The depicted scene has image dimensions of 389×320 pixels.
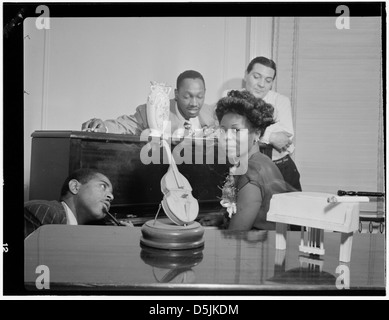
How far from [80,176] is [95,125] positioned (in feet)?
0.70

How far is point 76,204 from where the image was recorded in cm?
163

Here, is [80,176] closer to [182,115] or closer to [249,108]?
[182,115]

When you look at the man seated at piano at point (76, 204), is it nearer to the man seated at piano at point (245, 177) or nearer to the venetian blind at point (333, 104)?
the man seated at piano at point (245, 177)

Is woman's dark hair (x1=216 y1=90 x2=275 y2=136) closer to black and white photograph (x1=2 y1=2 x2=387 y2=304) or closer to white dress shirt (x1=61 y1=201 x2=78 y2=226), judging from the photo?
black and white photograph (x1=2 y1=2 x2=387 y2=304)

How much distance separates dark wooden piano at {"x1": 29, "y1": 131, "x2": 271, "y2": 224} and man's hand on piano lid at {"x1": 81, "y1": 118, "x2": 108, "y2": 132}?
4 centimetres

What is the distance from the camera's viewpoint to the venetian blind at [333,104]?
1.64 meters

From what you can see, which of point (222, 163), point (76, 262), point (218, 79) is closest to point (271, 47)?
point (218, 79)

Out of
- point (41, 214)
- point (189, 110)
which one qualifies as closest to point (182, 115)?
point (189, 110)

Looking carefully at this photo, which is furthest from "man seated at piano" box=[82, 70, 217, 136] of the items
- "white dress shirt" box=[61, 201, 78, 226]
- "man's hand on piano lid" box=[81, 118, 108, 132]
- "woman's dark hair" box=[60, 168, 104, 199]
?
"white dress shirt" box=[61, 201, 78, 226]

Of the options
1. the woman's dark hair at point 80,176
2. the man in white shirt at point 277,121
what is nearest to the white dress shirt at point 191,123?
the man in white shirt at point 277,121

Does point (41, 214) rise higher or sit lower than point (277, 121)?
lower

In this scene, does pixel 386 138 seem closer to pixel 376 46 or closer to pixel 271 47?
pixel 376 46

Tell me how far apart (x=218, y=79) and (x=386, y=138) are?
650mm
